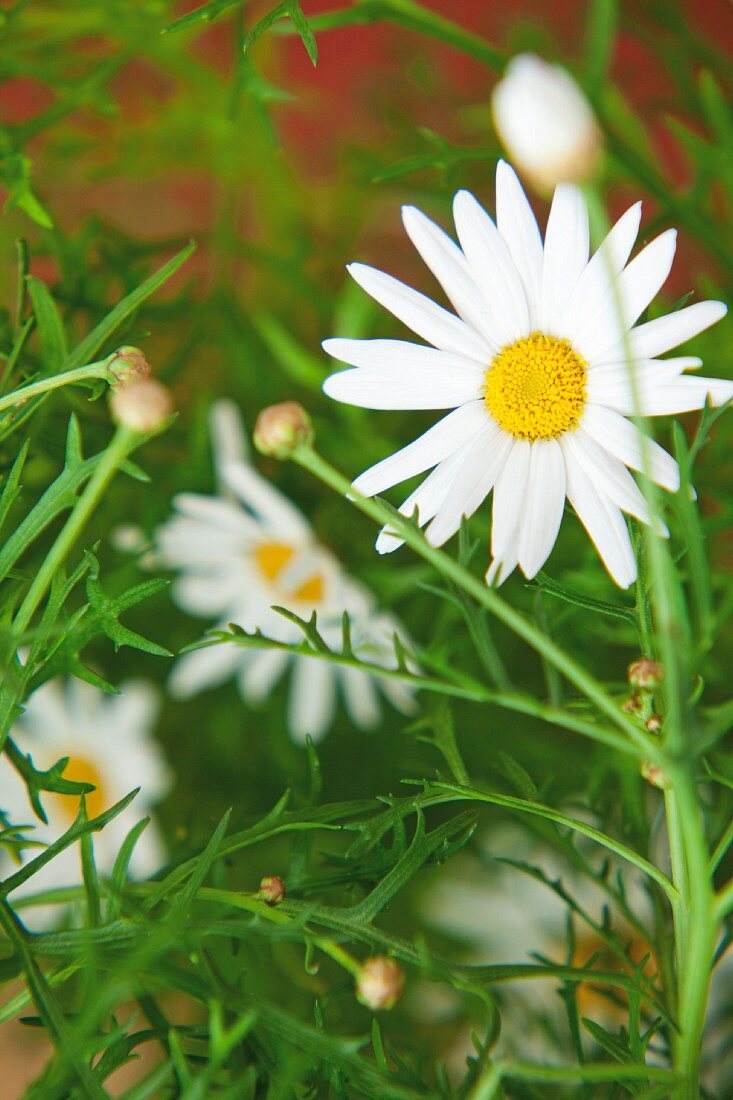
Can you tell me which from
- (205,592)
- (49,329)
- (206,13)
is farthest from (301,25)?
(205,592)

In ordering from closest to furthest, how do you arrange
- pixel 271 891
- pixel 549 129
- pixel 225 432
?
pixel 549 129, pixel 271 891, pixel 225 432

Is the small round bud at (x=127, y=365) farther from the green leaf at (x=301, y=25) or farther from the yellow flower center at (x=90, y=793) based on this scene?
the yellow flower center at (x=90, y=793)

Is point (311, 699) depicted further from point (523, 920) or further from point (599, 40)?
point (599, 40)

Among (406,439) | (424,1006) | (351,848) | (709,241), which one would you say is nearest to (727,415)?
(709,241)

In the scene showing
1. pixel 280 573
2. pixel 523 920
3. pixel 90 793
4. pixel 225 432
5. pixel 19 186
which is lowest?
pixel 523 920

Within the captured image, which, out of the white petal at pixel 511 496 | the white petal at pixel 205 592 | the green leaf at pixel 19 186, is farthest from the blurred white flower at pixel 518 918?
the green leaf at pixel 19 186

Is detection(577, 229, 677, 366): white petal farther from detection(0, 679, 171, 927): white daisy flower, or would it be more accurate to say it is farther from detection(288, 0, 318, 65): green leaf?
detection(0, 679, 171, 927): white daisy flower

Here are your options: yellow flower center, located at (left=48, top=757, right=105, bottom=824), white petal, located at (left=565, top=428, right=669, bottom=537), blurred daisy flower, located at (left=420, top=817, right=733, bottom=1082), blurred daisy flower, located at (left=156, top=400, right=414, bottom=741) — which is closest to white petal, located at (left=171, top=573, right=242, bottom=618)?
blurred daisy flower, located at (left=156, top=400, right=414, bottom=741)
